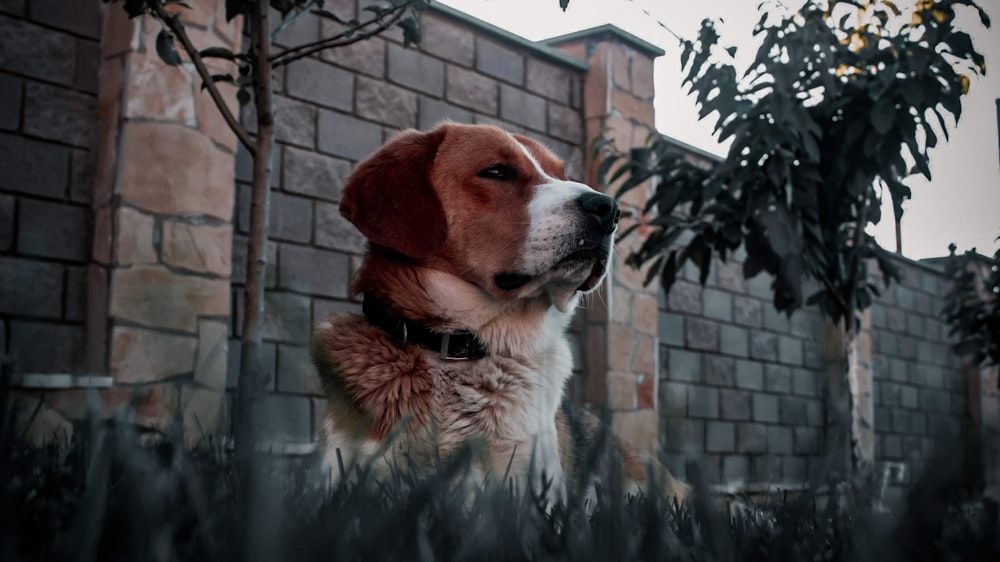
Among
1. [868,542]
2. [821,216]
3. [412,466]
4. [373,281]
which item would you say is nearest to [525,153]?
[373,281]

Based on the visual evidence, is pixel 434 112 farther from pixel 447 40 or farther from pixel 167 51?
pixel 167 51

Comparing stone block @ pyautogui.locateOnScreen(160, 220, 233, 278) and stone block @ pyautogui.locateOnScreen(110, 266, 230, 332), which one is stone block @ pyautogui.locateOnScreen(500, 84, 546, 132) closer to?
stone block @ pyautogui.locateOnScreen(160, 220, 233, 278)

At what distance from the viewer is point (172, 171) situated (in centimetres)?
434

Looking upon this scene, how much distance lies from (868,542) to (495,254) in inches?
85.5

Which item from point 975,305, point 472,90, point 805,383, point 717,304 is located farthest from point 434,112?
point 975,305

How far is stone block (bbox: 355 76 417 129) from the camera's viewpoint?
555 cm

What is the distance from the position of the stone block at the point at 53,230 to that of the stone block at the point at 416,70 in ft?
7.06

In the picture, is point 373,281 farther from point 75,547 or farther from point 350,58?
point 350,58

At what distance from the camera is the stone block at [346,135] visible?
5316 millimetres

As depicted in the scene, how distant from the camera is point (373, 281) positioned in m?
2.88

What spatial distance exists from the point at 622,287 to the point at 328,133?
2.78m

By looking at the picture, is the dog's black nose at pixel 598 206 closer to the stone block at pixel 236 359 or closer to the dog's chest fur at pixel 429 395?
the dog's chest fur at pixel 429 395

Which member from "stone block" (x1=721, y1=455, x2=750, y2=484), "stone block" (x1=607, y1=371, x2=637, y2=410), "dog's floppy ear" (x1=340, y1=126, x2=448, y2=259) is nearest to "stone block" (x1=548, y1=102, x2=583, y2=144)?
"stone block" (x1=607, y1=371, x2=637, y2=410)

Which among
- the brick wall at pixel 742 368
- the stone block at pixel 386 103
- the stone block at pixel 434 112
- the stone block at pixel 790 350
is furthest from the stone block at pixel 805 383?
the stone block at pixel 386 103
